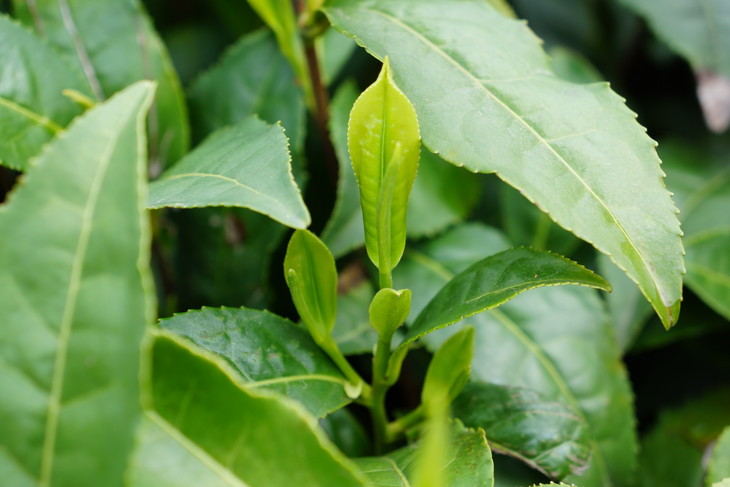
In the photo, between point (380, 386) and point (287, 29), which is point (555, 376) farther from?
point (287, 29)

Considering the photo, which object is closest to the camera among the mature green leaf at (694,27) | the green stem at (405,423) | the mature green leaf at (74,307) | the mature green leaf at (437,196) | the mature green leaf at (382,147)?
the mature green leaf at (74,307)

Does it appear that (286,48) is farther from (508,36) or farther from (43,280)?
(43,280)

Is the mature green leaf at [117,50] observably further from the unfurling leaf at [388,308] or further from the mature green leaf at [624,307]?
the mature green leaf at [624,307]

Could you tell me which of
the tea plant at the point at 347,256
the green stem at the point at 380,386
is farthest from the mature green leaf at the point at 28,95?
the green stem at the point at 380,386

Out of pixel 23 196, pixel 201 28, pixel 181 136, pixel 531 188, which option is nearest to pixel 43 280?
pixel 23 196

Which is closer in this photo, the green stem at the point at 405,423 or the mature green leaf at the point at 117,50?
the green stem at the point at 405,423

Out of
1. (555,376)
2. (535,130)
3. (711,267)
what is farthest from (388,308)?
(711,267)

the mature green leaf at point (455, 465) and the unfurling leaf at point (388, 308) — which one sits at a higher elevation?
the unfurling leaf at point (388, 308)
